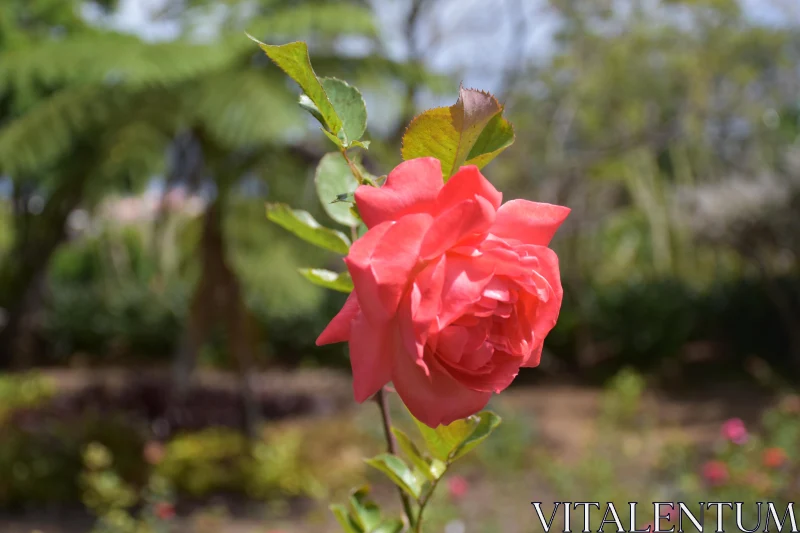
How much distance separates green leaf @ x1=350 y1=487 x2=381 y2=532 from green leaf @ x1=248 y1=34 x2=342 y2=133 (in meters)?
0.38

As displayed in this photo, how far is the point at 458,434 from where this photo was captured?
2.22 ft

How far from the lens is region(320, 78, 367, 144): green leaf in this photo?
0.64m

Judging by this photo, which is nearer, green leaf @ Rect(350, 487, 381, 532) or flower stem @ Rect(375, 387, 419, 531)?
flower stem @ Rect(375, 387, 419, 531)

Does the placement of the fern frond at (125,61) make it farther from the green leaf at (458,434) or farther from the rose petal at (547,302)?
the rose petal at (547,302)

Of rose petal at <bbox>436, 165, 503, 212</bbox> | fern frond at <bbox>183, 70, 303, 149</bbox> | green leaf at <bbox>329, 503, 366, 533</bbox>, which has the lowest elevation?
fern frond at <bbox>183, 70, 303, 149</bbox>

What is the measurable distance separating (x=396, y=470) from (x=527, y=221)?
0.27 meters

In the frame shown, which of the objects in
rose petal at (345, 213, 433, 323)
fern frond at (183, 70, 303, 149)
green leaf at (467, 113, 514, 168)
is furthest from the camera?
fern frond at (183, 70, 303, 149)

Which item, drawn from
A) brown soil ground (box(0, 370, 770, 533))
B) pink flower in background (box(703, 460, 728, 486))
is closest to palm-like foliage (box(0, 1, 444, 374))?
brown soil ground (box(0, 370, 770, 533))

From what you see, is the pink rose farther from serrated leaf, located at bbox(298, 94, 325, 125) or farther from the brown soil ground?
the brown soil ground

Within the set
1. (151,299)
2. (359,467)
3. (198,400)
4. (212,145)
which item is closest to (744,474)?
(359,467)

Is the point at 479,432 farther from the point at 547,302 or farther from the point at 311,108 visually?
the point at 311,108

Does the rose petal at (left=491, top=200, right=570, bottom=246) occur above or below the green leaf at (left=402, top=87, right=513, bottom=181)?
below

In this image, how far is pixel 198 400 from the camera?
19.1ft

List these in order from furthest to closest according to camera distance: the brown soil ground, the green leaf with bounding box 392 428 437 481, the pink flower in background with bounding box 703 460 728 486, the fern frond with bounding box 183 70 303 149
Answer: the brown soil ground → the fern frond with bounding box 183 70 303 149 → the pink flower in background with bounding box 703 460 728 486 → the green leaf with bounding box 392 428 437 481
